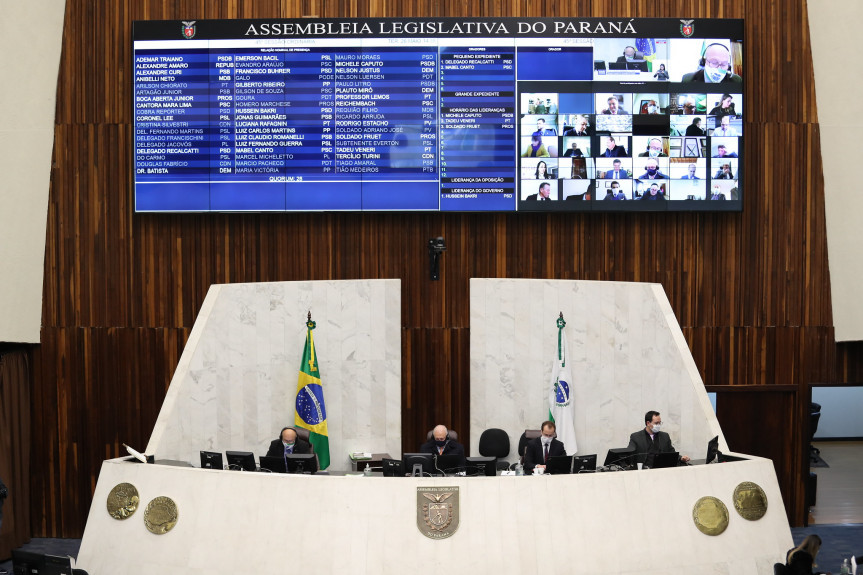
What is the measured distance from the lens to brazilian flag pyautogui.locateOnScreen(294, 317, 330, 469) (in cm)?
1107

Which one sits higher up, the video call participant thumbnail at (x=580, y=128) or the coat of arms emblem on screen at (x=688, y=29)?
the coat of arms emblem on screen at (x=688, y=29)

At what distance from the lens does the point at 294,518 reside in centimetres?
813

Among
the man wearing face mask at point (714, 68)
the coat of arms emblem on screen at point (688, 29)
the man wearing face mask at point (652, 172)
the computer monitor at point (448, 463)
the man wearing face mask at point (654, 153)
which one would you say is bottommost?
the computer monitor at point (448, 463)

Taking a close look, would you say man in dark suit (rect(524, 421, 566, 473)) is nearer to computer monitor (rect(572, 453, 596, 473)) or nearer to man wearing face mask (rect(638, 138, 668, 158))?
computer monitor (rect(572, 453, 596, 473))

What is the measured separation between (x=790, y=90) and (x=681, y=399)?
4144mm

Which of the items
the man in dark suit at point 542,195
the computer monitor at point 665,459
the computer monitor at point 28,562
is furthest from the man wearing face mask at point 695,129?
the computer monitor at point 28,562

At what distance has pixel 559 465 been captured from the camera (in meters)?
8.80

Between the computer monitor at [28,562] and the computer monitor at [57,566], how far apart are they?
0.04m

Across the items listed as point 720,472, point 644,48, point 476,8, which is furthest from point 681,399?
point 476,8

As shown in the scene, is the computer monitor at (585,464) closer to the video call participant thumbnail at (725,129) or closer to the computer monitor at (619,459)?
the computer monitor at (619,459)

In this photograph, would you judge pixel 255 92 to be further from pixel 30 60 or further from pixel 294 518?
pixel 294 518

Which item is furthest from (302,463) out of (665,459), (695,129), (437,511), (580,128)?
(695,129)

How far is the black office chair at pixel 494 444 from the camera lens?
1110 centimetres

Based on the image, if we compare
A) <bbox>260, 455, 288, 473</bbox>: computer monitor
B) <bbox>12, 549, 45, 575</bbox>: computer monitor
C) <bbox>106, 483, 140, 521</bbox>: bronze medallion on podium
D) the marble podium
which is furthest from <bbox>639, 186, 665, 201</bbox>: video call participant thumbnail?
<bbox>12, 549, 45, 575</bbox>: computer monitor
